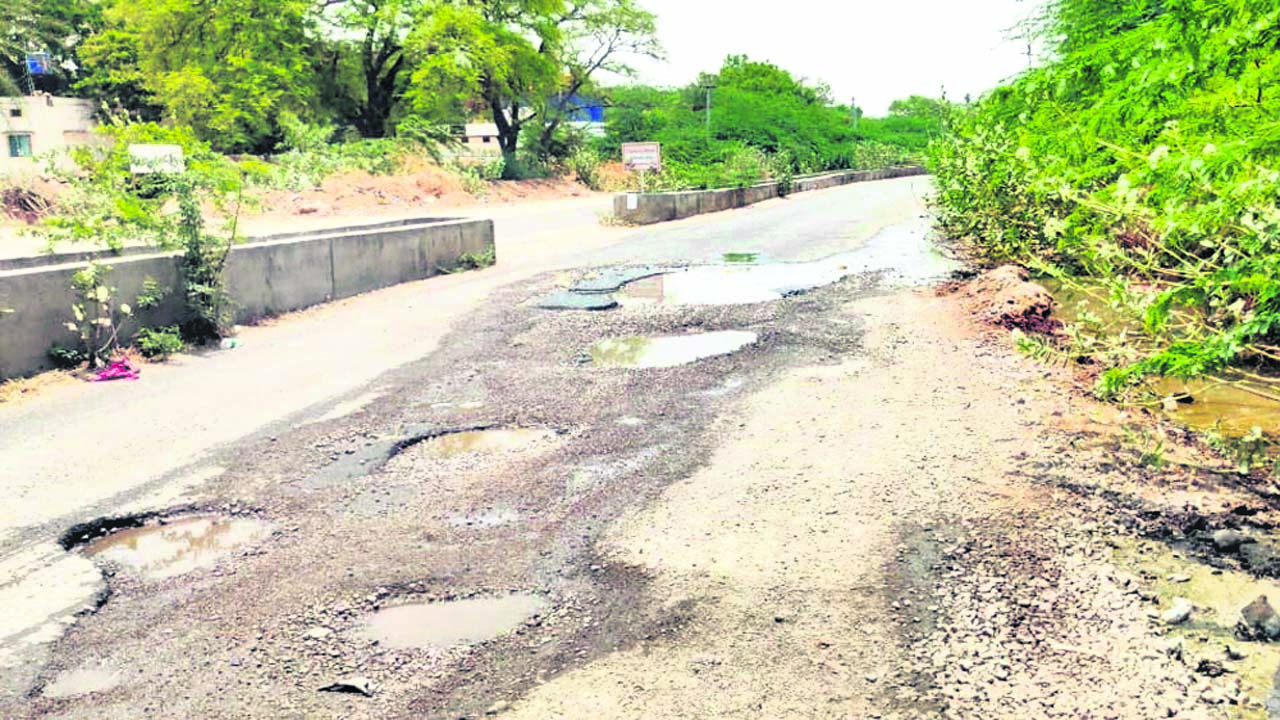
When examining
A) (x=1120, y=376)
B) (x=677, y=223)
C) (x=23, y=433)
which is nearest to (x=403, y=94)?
(x=677, y=223)

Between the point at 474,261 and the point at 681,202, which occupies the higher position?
→ the point at 681,202

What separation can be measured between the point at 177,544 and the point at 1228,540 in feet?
15.4

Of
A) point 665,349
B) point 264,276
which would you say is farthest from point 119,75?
point 665,349

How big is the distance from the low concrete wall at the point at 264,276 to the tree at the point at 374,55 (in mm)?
32414

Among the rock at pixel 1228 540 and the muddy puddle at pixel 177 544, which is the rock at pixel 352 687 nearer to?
the muddy puddle at pixel 177 544

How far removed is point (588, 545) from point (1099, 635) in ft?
6.96

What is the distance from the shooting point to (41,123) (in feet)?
184

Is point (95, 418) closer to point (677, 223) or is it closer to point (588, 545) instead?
point (588, 545)

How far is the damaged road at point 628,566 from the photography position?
11.5ft

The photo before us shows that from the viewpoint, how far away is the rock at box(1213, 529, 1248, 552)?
450 centimetres

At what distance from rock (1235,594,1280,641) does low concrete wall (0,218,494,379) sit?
829cm

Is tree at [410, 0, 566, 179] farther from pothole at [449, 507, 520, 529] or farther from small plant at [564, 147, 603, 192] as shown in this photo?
pothole at [449, 507, 520, 529]

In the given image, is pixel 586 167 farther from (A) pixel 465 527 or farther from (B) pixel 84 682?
(B) pixel 84 682

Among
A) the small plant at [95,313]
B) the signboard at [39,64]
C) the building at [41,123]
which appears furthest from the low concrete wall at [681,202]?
the signboard at [39,64]
